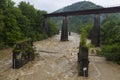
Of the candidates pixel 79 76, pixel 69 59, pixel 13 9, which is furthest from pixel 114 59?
pixel 13 9

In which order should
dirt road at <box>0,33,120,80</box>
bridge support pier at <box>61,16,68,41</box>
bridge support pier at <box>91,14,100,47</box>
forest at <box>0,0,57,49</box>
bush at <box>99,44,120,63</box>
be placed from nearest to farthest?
dirt road at <box>0,33,120,80</box> → bush at <box>99,44,120,63</box> → forest at <box>0,0,57,49</box> → bridge support pier at <box>91,14,100,47</box> → bridge support pier at <box>61,16,68,41</box>

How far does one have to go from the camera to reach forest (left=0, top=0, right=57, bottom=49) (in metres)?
45.2

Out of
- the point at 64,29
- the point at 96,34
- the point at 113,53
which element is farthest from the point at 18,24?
the point at 113,53

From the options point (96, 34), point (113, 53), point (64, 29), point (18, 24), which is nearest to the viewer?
point (113, 53)

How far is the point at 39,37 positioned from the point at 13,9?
44.8 feet

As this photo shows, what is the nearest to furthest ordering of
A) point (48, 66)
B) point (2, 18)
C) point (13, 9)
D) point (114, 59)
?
point (48, 66)
point (114, 59)
point (2, 18)
point (13, 9)

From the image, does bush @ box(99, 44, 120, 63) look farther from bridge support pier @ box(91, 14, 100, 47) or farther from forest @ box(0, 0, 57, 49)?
forest @ box(0, 0, 57, 49)

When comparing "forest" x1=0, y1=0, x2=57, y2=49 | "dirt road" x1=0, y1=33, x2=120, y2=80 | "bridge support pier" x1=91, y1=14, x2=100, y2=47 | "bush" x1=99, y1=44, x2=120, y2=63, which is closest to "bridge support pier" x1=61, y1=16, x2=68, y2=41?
"forest" x1=0, y1=0, x2=57, y2=49

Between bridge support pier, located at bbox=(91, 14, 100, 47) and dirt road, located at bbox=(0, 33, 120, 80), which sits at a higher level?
bridge support pier, located at bbox=(91, 14, 100, 47)

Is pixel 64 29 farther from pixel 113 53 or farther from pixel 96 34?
pixel 113 53

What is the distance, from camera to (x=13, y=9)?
49.2m

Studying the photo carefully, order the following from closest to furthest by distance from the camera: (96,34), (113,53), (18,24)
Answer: (113,53)
(96,34)
(18,24)

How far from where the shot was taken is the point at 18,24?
1971 inches

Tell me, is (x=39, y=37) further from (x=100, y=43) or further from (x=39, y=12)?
(x=100, y=43)
